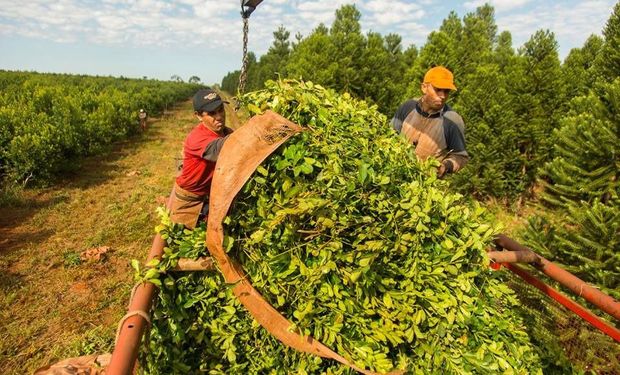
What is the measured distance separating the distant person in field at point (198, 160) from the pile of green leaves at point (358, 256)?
122 centimetres

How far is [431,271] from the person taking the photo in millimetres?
1763

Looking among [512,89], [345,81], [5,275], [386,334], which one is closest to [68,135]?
[5,275]

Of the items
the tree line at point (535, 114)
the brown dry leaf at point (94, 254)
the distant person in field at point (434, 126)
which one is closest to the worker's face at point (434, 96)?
the distant person in field at point (434, 126)

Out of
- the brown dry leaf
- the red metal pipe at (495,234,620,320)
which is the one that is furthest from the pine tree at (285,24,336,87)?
the red metal pipe at (495,234,620,320)

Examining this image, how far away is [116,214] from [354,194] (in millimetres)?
9299

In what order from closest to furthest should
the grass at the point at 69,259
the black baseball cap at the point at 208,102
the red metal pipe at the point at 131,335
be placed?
the red metal pipe at the point at 131,335
the black baseball cap at the point at 208,102
the grass at the point at 69,259

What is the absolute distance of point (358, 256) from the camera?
1733 millimetres

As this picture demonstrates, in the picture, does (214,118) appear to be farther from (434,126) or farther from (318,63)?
(318,63)

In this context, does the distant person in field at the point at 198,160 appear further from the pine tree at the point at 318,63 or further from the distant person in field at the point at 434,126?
the pine tree at the point at 318,63

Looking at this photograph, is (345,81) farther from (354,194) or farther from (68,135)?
(354,194)

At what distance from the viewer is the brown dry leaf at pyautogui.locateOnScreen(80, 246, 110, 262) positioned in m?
7.01

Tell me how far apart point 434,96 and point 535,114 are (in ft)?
31.2

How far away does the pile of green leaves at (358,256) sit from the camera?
1.73m

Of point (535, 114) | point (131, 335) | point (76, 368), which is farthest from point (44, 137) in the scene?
point (535, 114)
